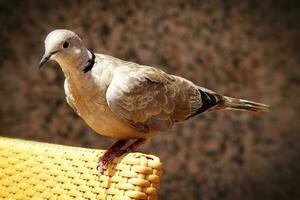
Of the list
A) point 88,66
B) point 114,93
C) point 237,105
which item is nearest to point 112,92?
point 114,93

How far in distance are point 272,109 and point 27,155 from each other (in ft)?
4.79

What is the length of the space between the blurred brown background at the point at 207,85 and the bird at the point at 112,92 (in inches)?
33.1

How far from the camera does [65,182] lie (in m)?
1.29

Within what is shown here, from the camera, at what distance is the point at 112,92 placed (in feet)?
4.81

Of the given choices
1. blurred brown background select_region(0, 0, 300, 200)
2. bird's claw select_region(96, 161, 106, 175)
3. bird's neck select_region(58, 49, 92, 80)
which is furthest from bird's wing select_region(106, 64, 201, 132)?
blurred brown background select_region(0, 0, 300, 200)

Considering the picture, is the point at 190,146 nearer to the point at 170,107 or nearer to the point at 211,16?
the point at 211,16

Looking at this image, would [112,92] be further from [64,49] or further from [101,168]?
[101,168]

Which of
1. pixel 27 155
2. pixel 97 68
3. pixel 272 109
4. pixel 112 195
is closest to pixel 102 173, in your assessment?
pixel 112 195

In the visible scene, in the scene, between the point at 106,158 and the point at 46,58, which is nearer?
the point at 106,158

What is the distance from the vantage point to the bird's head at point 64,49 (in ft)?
4.60

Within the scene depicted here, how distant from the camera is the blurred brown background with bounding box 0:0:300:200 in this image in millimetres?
2441

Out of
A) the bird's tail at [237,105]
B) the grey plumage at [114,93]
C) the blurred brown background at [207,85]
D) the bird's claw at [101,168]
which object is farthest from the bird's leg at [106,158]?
the blurred brown background at [207,85]

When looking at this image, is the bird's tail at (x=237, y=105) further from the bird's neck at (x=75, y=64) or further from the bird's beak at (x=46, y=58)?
the bird's beak at (x=46, y=58)

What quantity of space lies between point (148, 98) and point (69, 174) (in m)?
0.39
